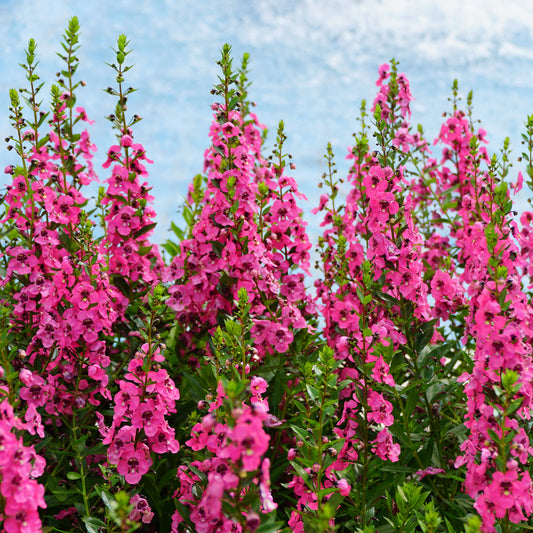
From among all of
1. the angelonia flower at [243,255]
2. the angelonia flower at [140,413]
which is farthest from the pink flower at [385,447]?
the angelonia flower at [140,413]

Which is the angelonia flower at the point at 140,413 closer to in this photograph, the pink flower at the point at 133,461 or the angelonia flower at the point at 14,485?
the pink flower at the point at 133,461

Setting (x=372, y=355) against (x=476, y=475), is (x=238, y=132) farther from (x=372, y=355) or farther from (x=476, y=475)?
(x=476, y=475)

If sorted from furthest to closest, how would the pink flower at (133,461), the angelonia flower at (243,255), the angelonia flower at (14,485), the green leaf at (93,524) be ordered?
1. the angelonia flower at (243,255)
2. the pink flower at (133,461)
3. the green leaf at (93,524)
4. the angelonia flower at (14,485)

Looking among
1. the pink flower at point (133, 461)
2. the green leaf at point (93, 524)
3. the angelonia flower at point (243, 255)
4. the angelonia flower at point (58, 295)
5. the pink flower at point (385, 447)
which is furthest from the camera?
the angelonia flower at point (243, 255)

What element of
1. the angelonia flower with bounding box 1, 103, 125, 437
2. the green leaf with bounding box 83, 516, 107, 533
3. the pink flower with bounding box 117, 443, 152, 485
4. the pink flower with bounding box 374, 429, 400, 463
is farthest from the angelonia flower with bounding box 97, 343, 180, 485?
the pink flower with bounding box 374, 429, 400, 463

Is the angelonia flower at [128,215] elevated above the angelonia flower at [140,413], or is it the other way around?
the angelonia flower at [128,215]

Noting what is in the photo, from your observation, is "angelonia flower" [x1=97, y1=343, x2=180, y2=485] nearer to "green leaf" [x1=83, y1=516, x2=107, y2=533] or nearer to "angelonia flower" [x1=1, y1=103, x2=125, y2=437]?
"green leaf" [x1=83, y1=516, x2=107, y2=533]

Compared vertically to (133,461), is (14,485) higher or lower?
higher

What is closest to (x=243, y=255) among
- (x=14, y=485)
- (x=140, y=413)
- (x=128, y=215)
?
(x=128, y=215)

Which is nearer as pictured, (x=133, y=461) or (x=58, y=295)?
(x=133, y=461)

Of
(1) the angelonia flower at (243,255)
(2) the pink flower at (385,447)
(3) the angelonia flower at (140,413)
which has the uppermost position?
(1) the angelonia flower at (243,255)

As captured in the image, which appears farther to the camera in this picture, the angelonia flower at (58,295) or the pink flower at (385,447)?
the angelonia flower at (58,295)

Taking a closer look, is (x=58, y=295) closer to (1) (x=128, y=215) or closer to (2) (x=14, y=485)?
(1) (x=128, y=215)

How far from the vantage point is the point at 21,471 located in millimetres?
3074
